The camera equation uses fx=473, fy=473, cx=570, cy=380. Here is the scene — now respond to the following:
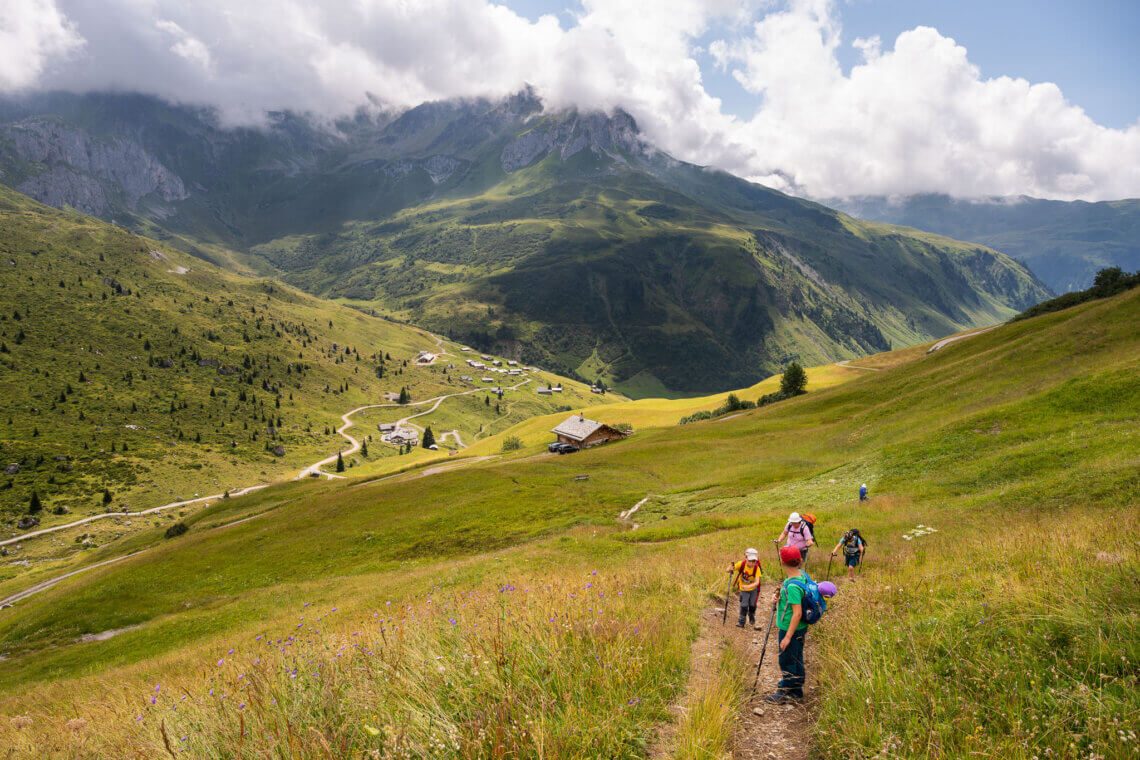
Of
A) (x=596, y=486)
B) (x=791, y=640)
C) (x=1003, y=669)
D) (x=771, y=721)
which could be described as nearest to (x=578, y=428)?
(x=596, y=486)

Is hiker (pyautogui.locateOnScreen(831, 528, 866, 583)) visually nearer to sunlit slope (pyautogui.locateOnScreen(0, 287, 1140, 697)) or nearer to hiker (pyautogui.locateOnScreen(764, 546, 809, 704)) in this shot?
hiker (pyautogui.locateOnScreen(764, 546, 809, 704))

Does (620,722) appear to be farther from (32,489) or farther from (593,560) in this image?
(32,489)

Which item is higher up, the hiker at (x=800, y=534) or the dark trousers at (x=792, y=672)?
the dark trousers at (x=792, y=672)

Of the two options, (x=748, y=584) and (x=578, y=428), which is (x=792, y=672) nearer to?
(x=748, y=584)

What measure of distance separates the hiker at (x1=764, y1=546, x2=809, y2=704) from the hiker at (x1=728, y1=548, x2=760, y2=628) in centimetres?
362

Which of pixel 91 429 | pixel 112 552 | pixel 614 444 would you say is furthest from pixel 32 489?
pixel 614 444

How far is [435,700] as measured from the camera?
4902mm

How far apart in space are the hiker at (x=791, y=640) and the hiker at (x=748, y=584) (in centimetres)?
362

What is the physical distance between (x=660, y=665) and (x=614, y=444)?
69.5 meters

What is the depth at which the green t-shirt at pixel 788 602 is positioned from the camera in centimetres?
762

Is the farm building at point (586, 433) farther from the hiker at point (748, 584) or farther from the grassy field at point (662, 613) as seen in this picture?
the hiker at point (748, 584)

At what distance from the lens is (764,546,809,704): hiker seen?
23.8 feet

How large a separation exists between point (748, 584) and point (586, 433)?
228ft

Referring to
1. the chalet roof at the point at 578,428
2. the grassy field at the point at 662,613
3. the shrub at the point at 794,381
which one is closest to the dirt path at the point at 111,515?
the chalet roof at the point at 578,428
